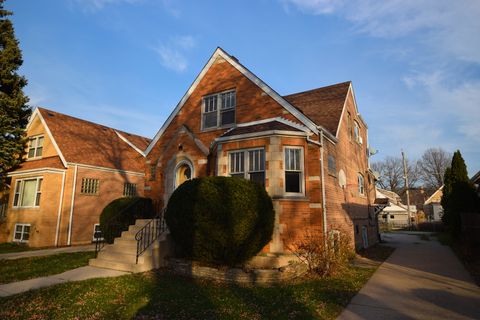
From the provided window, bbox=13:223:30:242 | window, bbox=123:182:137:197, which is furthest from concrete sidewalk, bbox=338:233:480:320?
window, bbox=13:223:30:242

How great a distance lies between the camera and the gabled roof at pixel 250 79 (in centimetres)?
1229

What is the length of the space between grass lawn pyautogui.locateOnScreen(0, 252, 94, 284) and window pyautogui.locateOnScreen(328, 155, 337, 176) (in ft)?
33.7

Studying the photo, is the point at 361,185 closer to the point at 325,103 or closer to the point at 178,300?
the point at 325,103

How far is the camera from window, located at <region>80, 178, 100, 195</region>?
20.2m

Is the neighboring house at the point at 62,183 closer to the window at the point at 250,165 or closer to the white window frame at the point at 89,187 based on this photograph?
the white window frame at the point at 89,187

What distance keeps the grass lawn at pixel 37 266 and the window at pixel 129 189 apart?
9.83m

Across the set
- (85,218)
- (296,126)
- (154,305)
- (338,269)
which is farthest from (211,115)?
(85,218)

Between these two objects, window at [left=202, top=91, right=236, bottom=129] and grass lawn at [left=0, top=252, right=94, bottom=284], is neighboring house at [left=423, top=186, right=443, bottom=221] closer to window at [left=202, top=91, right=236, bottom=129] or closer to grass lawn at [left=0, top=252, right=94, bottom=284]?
window at [left=202, top=91, right=236, bottom=129]

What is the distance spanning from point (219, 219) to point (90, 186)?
603 inches

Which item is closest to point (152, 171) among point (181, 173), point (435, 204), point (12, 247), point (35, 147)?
point (181, 173)

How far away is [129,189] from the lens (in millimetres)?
23453

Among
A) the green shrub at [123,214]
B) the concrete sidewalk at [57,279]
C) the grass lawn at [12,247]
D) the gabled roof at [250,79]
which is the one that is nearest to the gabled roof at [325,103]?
the gabled roof at [250,79]

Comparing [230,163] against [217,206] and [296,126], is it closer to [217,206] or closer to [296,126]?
[296,126]

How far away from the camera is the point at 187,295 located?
7344 millimetres
